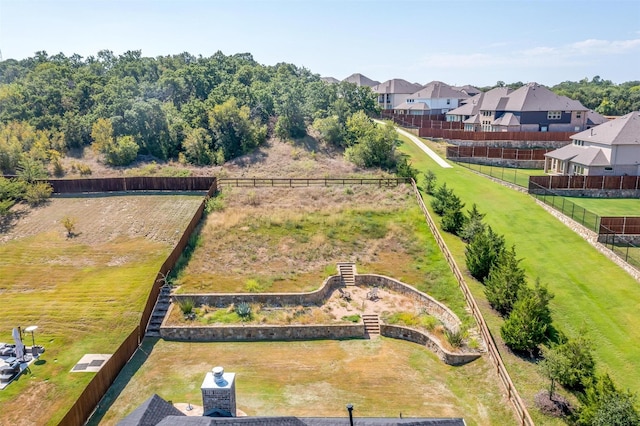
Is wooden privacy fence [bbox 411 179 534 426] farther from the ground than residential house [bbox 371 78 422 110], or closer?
closer

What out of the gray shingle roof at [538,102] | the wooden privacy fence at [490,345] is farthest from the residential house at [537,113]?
the wooden privacy fence at [490,345]

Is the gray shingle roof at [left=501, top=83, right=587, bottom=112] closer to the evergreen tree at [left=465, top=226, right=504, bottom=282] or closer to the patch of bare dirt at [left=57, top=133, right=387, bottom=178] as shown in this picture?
the patch of bare dirt at [left=57, top=133, right=387, bottom=178]

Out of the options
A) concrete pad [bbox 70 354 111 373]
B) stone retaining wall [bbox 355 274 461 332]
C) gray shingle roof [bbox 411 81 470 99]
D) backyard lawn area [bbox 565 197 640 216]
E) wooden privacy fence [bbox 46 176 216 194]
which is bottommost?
concrete pad [bbox 70 354 111 373]

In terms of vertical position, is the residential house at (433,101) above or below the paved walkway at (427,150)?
above

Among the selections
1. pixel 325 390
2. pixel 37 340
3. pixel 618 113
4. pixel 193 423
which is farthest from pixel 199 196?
pixel 618 113

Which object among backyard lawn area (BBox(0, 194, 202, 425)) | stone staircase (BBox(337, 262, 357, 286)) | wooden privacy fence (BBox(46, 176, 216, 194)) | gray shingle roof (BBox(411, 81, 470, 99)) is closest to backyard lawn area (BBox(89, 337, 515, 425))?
backyard lawn area (BBox(0, 194, 202, 425))

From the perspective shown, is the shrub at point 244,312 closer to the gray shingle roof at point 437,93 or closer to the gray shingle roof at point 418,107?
the gray shingle roof at point 418,107

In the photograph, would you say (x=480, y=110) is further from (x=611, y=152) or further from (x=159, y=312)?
(x=159, y=312)

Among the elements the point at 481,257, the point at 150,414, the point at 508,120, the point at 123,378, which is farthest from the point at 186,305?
the point at 508,120
